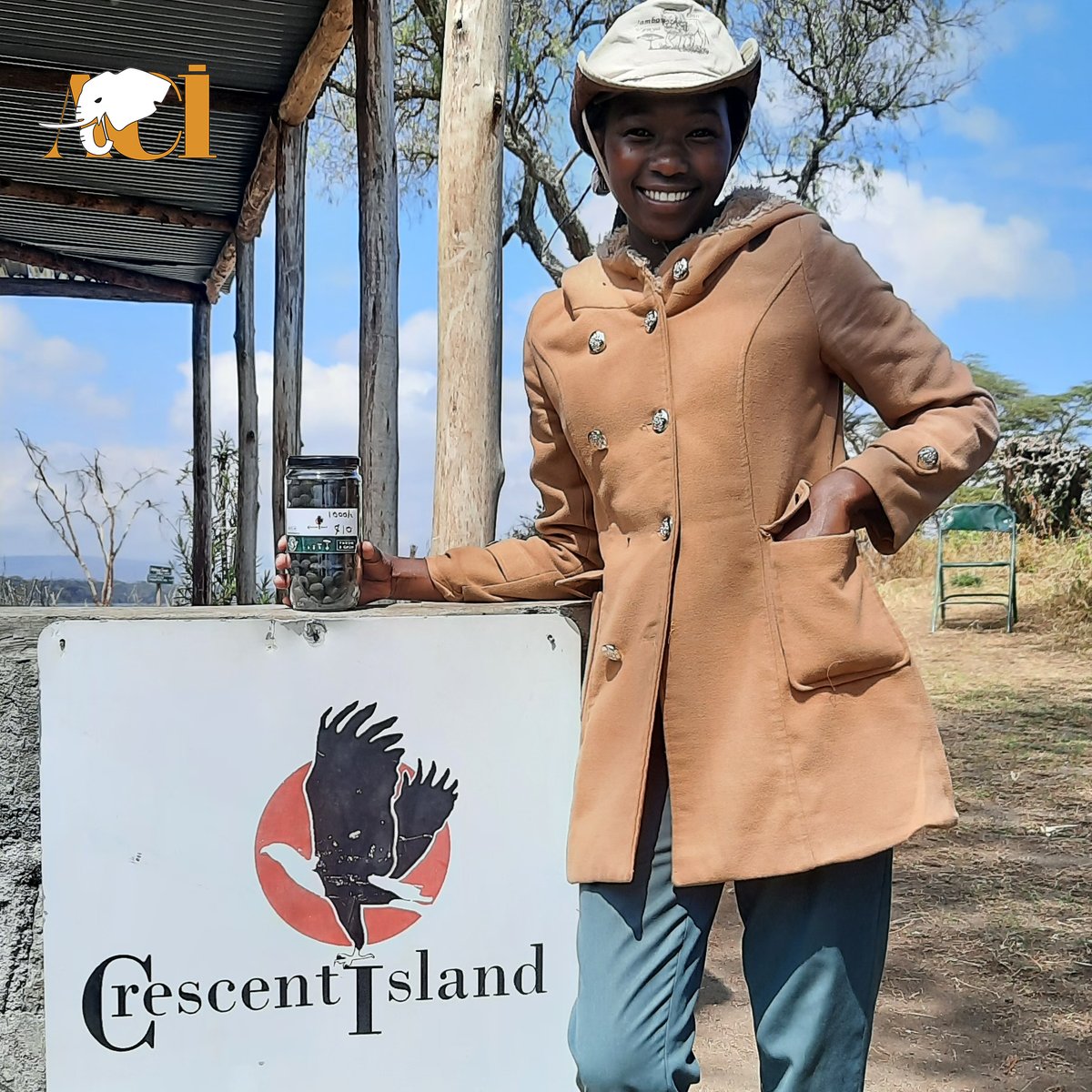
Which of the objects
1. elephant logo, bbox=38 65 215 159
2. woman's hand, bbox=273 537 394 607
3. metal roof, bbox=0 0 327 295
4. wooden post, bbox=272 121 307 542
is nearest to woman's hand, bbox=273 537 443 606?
woman's hand, bbox=273 537 394 607

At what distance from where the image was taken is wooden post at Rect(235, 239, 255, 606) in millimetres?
8531

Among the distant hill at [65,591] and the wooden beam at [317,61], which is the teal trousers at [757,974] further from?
the distant hill at [65,591]

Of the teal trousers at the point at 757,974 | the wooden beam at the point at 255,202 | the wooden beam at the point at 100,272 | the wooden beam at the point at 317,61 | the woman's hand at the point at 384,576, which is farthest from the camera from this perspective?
the wooden beam at the point at 100,272

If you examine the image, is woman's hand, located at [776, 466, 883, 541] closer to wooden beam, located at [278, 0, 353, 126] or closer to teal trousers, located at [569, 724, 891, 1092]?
teal trousers, located at [569, 724, 891, 1092]

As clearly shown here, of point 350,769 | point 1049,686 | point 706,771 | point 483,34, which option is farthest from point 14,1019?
point 1049,686

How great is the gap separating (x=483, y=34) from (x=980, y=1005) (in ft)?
10.3

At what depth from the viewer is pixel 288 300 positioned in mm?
6305

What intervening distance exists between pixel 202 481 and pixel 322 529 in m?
9.24

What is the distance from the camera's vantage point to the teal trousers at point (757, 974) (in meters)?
1.60

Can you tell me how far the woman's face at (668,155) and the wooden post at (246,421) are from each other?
23.1 ft

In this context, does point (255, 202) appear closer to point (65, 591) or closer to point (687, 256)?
point (65, 591)

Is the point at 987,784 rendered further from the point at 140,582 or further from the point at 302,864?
the point at 140,582

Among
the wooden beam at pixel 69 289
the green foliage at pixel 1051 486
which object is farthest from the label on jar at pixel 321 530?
the green foliage at pixel 1051 486

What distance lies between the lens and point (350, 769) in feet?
6.82
